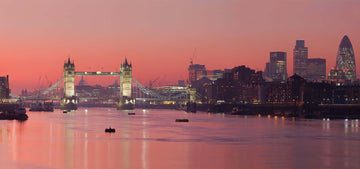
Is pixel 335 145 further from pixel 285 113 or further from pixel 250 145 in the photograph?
pixel 285 113

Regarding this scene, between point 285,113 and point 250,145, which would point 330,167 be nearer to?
point 250,145

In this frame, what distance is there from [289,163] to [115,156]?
686 inches

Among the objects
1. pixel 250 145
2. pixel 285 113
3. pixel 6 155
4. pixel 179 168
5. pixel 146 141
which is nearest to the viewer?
pixel 179 168

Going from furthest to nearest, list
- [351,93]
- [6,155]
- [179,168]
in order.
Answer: [351,93] → [6,155] → [179,168]

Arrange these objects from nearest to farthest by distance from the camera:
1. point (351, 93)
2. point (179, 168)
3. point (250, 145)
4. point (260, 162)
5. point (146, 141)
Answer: point (179, 168) < point (260, 162) < point (250, 145) < point (146, 141) < point (351, 93)

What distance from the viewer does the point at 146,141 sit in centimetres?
7838

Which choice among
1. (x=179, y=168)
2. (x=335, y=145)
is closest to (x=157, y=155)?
(x=179, y=168)

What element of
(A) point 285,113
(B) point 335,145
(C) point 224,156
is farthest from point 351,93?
(C) point 224,156

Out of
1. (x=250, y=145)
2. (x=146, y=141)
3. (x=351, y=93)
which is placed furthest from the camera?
(x=351, y=93)

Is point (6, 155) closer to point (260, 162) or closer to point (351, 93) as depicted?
point (260, 162)

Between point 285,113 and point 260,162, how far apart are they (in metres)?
126

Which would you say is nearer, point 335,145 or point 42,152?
point 42,152

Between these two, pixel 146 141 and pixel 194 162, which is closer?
pixel 194 162

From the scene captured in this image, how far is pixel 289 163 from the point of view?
5441cm
